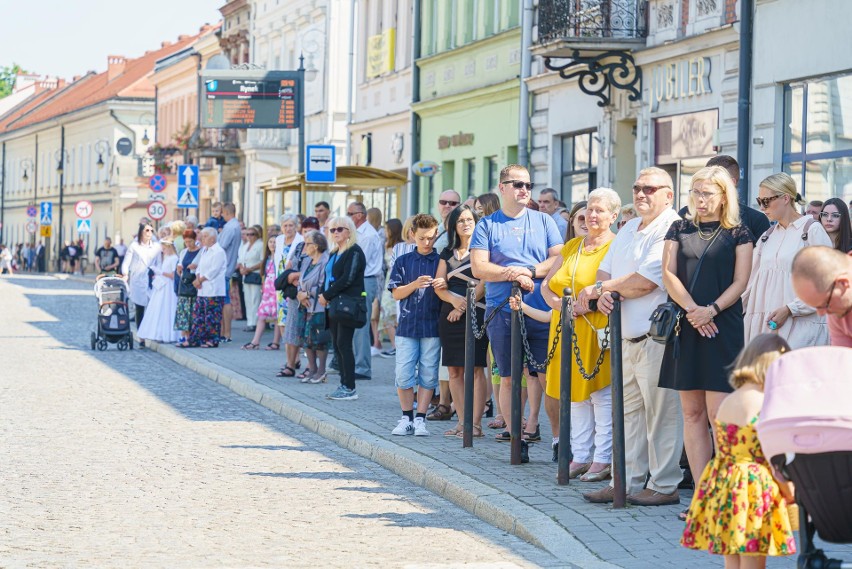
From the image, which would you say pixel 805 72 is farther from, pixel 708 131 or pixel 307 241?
pixel 307 241

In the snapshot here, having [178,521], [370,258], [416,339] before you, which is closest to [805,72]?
[370,258]

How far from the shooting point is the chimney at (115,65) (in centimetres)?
9669

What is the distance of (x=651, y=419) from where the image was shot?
9.20 m

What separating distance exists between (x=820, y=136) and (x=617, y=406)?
10.3 meters

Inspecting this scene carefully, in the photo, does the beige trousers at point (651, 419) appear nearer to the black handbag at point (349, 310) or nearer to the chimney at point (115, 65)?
the black handbag at point (349, 310)

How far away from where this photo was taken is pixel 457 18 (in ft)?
106

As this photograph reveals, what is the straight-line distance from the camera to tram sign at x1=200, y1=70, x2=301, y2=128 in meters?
32.4

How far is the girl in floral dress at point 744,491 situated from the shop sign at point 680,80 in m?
15.4

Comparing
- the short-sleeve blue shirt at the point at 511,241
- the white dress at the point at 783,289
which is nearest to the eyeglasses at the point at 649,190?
the white dress at the point at 783,289

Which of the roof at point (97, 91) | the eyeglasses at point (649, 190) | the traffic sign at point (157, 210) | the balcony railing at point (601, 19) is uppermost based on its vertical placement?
the roof at point (97, 91)

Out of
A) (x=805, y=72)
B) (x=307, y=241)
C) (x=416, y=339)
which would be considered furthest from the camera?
(x=805, y=72)

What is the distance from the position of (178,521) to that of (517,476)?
2.35 m

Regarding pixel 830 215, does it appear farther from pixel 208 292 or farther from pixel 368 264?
pixel 208 292

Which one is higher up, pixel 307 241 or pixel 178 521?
pixel 307 241
